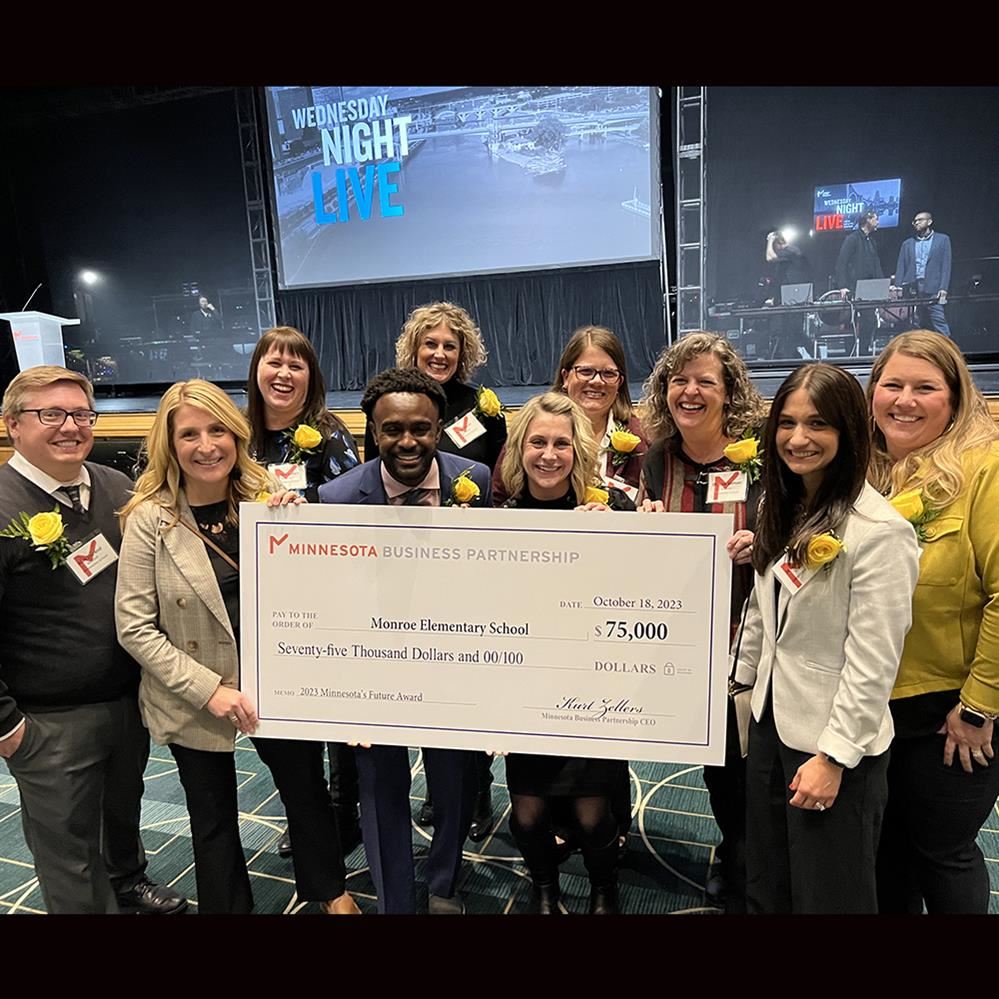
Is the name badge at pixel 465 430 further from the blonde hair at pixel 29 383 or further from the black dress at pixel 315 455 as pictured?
the blonde hair at pixel 29 383

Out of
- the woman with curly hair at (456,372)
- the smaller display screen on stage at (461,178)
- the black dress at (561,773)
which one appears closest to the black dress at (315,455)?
the woman with curly hair at (456,372)

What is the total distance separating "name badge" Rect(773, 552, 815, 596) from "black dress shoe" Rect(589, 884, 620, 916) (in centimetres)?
123

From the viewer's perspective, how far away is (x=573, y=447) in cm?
187

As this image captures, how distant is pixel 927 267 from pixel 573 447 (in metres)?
6.33

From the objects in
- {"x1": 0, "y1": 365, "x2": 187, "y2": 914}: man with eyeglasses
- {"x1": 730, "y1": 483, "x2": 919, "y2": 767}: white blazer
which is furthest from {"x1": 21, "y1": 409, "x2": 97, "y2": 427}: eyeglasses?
{"x1": 730, "y1": 483, "x2": 919, "y2": 767}: white blazer

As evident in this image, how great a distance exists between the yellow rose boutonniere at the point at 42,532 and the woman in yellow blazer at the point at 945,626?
82.0 inches

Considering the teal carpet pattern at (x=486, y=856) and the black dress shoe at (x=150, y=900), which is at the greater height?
the black dress shoe at (x=150, y=900)

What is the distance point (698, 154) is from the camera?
6.81m

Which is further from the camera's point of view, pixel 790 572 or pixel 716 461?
pixel 716 461

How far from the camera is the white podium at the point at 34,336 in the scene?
7.02m

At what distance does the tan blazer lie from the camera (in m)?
1.73

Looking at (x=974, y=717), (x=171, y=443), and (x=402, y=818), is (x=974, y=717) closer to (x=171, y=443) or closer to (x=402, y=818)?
(x=402, y=818)

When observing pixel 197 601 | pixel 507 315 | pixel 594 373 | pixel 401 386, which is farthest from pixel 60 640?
pixel 507 315
